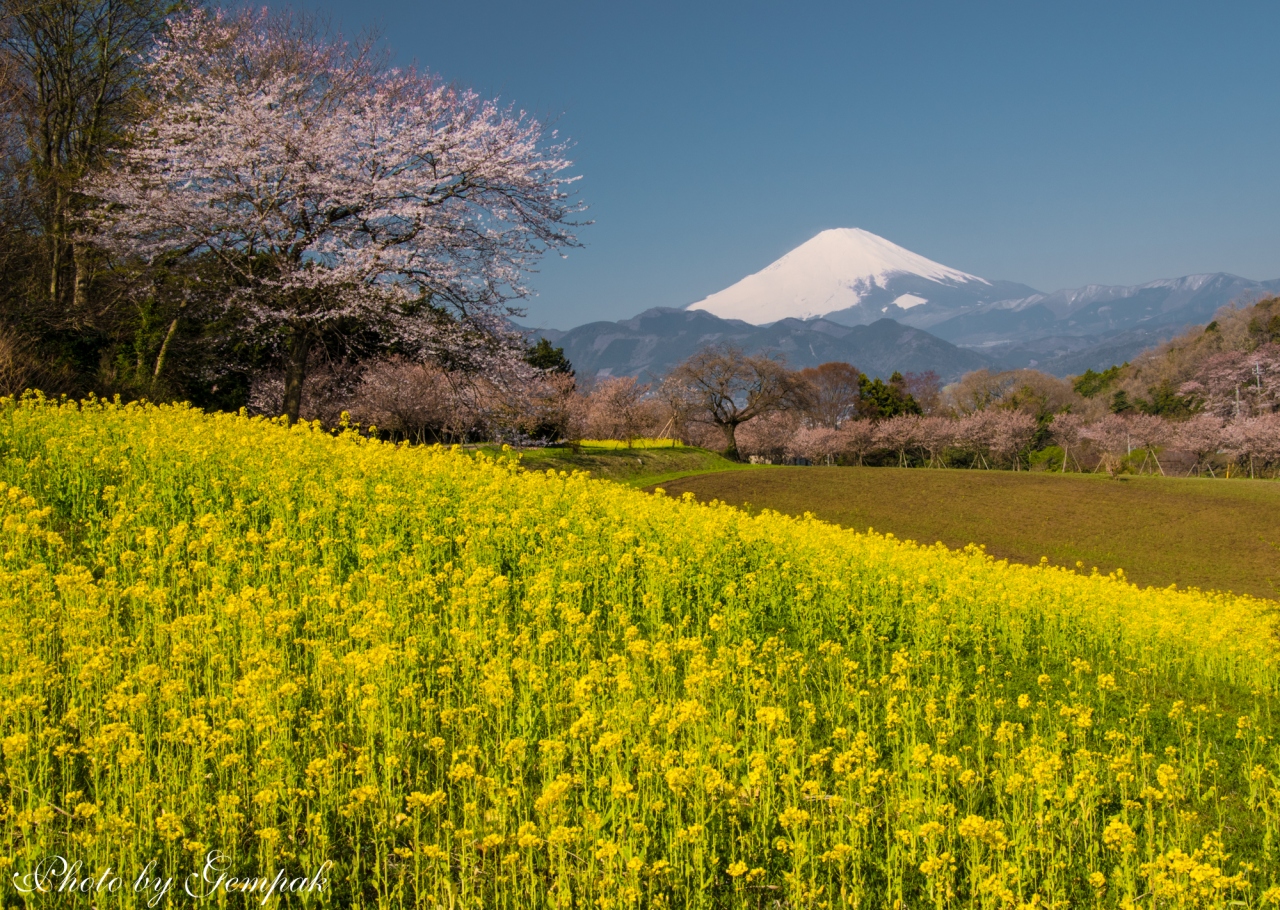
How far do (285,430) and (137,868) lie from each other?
11241 mm

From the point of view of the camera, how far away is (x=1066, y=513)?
30.6 metres

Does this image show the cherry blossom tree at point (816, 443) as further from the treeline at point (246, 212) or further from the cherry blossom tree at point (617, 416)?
the treeline at point (246, 212)

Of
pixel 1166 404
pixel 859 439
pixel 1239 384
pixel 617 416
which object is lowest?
pixel 859 439

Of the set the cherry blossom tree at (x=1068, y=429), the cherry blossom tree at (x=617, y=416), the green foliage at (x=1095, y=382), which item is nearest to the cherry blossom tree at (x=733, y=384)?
the cherry blossom tree at (x=617, y=416)

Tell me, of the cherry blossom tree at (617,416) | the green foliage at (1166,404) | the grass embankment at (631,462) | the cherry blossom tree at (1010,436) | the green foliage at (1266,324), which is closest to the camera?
the grass embankment at (631,462)

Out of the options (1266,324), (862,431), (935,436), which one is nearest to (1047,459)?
(935,436)

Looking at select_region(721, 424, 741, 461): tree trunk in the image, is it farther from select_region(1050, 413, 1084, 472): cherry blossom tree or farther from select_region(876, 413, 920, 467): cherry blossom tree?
select_region(1050, 413, 1084, 472): cherry blossom tree

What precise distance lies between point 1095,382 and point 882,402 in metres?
38.2

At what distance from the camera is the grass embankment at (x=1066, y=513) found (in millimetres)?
23516

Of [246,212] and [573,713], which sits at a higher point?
[246,212]

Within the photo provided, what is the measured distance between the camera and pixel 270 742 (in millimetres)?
4332

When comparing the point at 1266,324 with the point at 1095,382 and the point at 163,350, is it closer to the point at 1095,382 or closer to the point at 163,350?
the point at 1095,382

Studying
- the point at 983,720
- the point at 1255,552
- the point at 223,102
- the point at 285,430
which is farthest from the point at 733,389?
the point at 983,720

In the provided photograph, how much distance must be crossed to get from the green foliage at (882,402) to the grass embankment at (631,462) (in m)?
35.0
